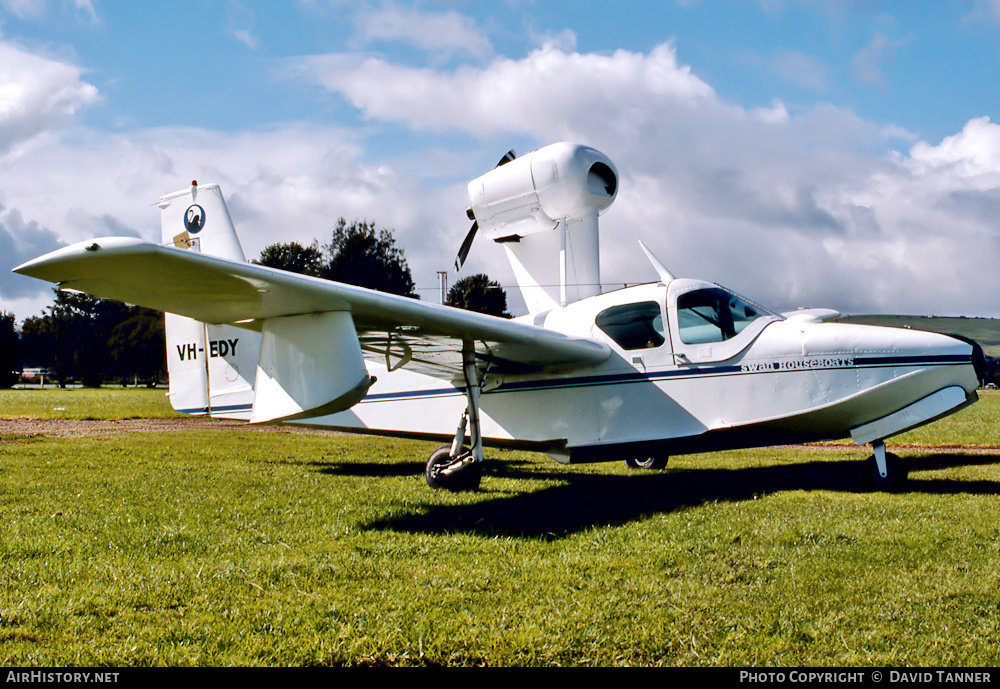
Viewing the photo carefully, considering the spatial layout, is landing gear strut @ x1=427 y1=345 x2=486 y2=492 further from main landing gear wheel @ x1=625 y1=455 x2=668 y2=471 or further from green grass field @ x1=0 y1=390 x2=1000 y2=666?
main landing gear wheel @ x1=625 y1=455 x2=668 y2=471

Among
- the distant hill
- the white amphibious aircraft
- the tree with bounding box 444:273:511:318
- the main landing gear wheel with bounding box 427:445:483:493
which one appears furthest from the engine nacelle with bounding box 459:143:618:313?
the tree with bounding box 444:273:511:318

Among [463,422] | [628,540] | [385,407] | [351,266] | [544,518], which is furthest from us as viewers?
[351,266]

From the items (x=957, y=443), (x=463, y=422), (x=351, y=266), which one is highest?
(x=351, y=266)

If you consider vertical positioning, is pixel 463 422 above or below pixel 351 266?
below

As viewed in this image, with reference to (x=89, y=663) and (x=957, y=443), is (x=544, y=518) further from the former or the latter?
(x=957, y=443)

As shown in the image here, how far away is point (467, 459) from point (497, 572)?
341 cm

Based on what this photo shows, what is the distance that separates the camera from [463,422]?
822 centimetres

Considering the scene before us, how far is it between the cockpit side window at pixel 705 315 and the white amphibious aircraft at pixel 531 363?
16mm

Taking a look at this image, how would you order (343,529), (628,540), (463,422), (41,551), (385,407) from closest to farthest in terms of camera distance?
1. (41,551)
2. (628,540)
3. (343,529)
4. (463,422)
5. (385,407)

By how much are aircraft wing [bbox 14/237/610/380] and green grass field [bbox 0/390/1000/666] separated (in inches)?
62.4


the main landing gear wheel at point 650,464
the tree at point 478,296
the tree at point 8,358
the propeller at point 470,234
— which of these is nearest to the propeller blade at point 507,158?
the propeller at point 470,234

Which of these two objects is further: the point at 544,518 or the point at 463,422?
the point at 463,422
